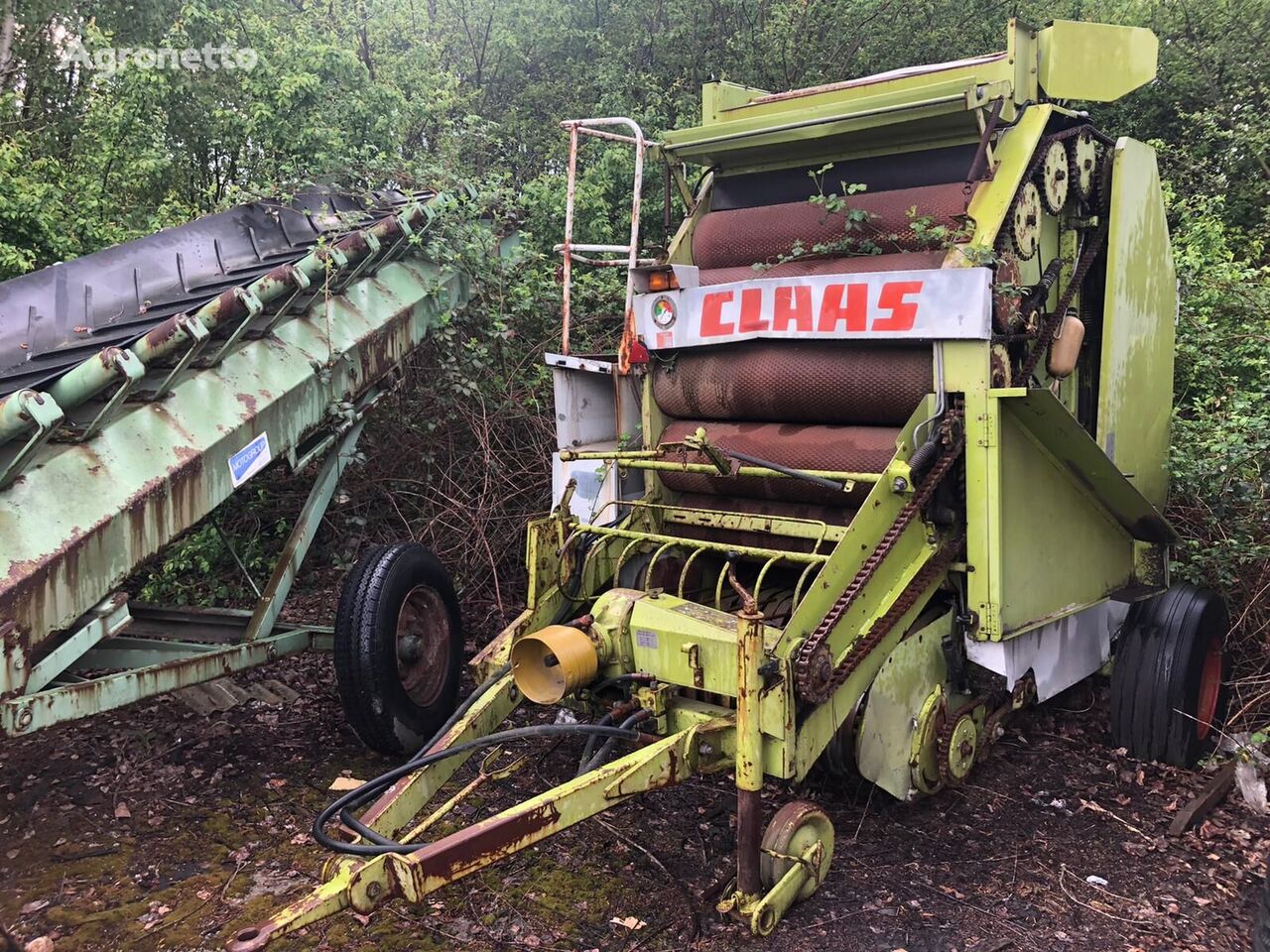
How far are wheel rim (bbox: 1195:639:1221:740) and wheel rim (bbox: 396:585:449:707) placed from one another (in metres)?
3.30

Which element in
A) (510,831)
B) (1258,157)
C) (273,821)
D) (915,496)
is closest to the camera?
(510,831)

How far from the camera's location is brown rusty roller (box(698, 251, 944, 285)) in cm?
360

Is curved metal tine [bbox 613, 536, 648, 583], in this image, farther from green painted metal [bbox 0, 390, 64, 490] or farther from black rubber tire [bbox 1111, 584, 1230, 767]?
black rubber tire [bbox 1111, 584, 1230, 767]

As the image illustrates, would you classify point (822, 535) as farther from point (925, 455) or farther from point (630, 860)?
point (630, 860)

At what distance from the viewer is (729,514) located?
3.91 metres

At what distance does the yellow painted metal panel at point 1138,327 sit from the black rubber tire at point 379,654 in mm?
3063

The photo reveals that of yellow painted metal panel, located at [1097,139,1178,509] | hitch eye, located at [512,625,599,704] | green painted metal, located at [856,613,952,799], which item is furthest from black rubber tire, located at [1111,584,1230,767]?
hitch eye, located at [512,625,599,704]

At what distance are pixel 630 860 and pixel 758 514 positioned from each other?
145 cm

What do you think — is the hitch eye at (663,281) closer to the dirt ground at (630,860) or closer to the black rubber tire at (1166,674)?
the dirt ground at (630,860)

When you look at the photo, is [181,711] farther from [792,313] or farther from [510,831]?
[792,313]

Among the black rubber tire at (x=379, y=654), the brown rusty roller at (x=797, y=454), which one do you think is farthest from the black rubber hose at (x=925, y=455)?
the black rubber tire at (x=379, y=654)

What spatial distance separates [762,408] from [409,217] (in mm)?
2198

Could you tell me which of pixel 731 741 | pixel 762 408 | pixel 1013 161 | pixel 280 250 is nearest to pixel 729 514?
pixel 762 408

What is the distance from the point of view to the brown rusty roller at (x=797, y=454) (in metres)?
3.62
